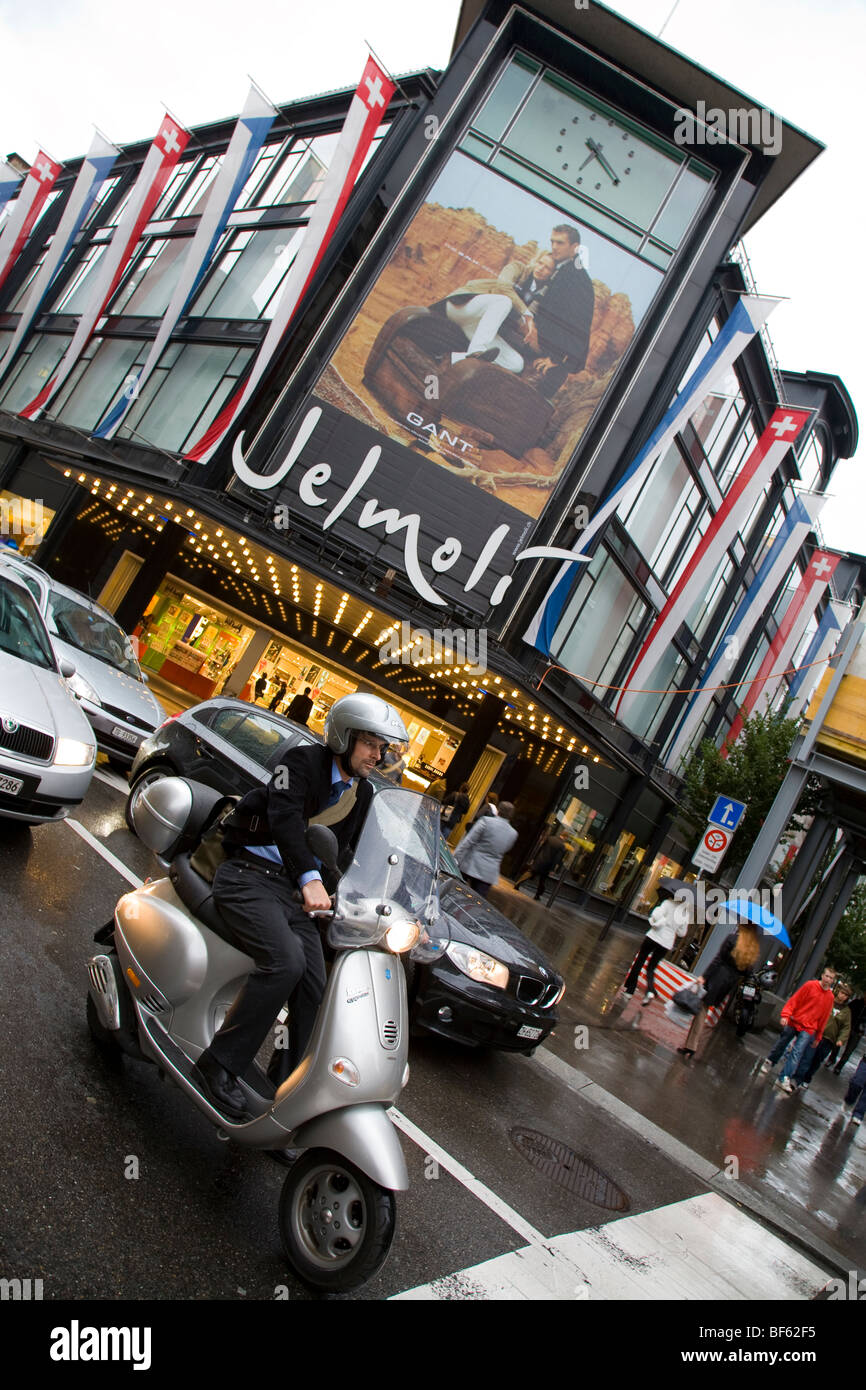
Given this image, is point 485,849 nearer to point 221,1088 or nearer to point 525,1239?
point 525,1239

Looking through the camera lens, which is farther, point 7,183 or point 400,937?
point 7,183

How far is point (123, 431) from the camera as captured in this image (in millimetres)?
24344

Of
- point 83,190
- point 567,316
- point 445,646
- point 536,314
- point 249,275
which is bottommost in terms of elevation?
point 445,646

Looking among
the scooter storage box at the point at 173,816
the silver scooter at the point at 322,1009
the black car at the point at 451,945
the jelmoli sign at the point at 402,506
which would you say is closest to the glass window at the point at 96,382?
the jelmoli sign at the point at 402,506

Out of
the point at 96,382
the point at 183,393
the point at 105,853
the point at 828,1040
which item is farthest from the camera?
the point at 96,382

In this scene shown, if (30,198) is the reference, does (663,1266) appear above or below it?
below

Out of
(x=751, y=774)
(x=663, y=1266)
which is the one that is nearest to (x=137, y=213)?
(x=751, y=774)

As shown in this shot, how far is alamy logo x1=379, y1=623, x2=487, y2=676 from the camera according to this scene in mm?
18484

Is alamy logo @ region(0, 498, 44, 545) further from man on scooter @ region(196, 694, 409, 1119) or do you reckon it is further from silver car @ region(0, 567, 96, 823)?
man on scooter @ region(196, 694, 409, 1119)

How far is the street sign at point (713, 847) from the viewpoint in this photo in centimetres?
1237

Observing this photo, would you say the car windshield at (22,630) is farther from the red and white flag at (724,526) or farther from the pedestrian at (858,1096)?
the red and white flag at (724,526)

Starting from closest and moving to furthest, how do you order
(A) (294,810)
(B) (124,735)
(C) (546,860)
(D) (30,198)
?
(A) (294,810) → (B) (124,735) → (C) (546,860) → (D) (30,198)

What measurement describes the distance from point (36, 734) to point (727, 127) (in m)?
24.7

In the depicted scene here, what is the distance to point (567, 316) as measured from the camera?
69.2ft
